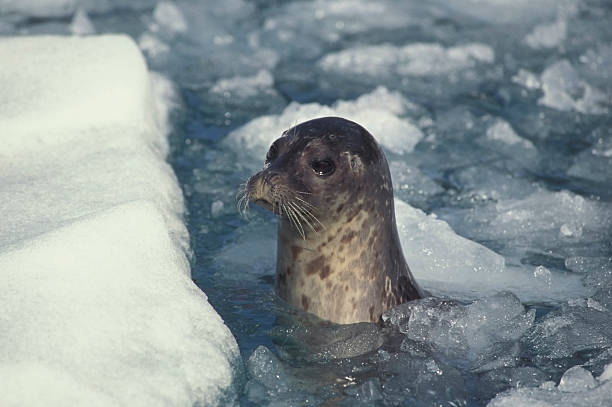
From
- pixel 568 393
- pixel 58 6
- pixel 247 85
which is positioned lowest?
pixel 58 6

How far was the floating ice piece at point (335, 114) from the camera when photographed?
231 inches

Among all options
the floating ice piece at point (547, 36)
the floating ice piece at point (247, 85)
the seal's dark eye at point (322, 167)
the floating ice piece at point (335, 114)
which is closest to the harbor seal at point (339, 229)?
the seal's dark eye at point (322, 167)

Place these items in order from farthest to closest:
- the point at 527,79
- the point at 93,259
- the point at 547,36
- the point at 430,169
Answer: the point at 547,36 → the point at 527,79 → the point at 430,169 → the point at 93,259

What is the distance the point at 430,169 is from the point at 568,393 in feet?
9.16

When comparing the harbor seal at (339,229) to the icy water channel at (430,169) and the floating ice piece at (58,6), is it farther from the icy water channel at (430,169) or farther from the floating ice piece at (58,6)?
the floating ice piece at (58,6)

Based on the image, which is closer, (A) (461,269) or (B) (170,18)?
(A) (461,269)

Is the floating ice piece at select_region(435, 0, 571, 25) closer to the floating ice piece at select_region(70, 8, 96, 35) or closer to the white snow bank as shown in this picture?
the floating ice piece at select_region(70, 8, 96, 35)

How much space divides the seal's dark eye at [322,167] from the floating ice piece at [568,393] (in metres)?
1.11

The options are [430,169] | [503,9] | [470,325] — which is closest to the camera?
[470,325]

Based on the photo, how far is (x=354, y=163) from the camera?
3.78 m

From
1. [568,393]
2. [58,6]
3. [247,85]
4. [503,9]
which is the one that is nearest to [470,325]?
[568,393]

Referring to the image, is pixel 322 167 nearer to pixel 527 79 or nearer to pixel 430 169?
pixel 430 169

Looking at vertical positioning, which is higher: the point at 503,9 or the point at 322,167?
the point at 322,167

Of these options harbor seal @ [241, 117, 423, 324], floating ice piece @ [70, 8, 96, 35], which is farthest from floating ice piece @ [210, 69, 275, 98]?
harbor seal @ [241, 117, 423, 324]
